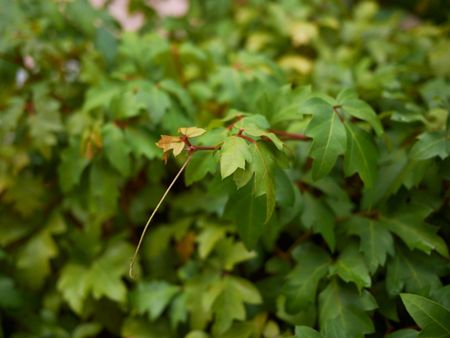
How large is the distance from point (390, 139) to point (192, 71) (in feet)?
2.28

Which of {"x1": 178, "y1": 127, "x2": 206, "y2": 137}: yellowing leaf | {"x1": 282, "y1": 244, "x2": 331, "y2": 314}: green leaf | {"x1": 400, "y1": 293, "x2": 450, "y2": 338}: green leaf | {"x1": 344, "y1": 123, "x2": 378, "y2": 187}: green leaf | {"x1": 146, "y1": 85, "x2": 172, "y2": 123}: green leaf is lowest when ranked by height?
{"x1": 282, "y1": 244, "x2": 331, "y2": 314}: green leaf

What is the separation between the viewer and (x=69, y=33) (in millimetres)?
1586

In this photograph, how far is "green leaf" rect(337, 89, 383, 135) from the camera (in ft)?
3.13

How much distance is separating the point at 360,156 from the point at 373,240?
21 centimetres

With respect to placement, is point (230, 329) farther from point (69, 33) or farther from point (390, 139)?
point (69, 33)

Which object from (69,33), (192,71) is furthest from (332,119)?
(69,33)

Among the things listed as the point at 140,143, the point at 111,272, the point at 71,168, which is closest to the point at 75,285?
the point at 111,272

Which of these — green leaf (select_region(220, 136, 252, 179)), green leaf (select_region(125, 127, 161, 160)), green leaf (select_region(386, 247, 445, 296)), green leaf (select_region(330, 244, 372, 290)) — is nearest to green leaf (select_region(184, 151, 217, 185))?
green leaf (select_region(220, 136, 252, 179))

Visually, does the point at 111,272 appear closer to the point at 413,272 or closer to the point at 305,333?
the point at 305,333

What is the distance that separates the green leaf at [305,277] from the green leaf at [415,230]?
0.17m

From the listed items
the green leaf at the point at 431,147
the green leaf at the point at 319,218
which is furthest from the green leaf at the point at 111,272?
the green leaf at the point at 431,147

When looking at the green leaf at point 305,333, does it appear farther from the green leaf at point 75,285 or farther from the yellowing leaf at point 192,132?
the green leaf at point 75,285

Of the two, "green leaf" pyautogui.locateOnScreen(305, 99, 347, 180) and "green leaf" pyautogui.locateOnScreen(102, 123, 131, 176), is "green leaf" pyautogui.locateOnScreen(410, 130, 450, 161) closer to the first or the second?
"green leaf" pyautogui.locateOnScreen(305, 99, 347, 180)

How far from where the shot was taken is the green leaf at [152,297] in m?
1.19
